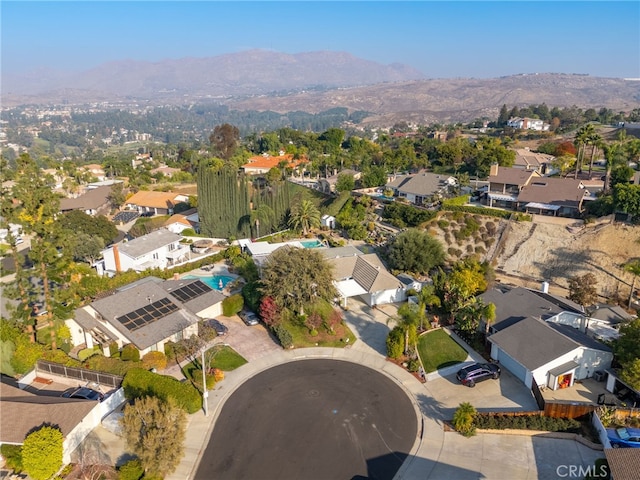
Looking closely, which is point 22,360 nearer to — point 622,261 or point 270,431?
point 270,431

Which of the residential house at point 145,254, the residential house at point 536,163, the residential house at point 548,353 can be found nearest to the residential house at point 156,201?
the residential house at point 145,254

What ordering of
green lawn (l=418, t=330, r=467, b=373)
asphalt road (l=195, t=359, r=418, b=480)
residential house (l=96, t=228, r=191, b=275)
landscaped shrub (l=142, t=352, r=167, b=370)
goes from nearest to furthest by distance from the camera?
asphalt road (l=195, t=359, r=418, b=480) → landscaped shrub (l=142, t=352, r=167, b=370) → green lawn (l=418, t=330, r=467, b=373) → residential house (l=96, t=228, r=191, b=275)

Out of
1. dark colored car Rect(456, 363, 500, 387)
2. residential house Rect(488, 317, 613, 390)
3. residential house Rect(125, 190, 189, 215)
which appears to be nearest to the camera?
residential house Rect(488, 317, 613, 390)

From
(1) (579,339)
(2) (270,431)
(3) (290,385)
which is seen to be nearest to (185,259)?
(3) (290,385)

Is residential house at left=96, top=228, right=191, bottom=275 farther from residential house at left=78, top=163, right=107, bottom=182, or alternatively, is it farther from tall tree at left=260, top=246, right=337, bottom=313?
residential house at left=78, top=163, right=107, bottom=182

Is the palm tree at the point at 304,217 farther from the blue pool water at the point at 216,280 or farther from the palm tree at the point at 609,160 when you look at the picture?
the palm tree at the point at 609,160

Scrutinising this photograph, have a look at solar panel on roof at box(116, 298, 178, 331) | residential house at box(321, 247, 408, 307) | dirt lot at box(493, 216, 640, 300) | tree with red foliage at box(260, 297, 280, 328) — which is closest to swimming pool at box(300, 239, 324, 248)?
residential house at box(321, 247, 408, 307)
